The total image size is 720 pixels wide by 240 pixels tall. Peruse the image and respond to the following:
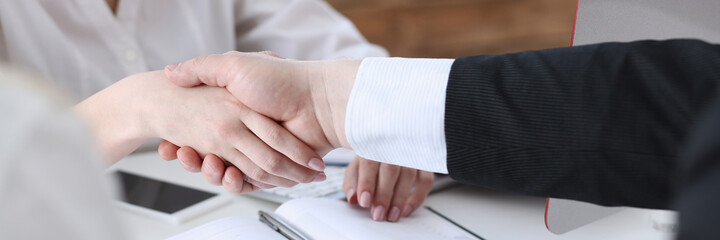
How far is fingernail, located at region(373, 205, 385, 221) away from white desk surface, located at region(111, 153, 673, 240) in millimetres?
84

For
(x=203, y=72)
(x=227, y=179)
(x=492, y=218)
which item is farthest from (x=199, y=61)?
(x=492, y=218)

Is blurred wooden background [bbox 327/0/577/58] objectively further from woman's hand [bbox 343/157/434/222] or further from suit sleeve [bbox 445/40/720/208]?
suit sleeve [bbox 445/40/720/208]

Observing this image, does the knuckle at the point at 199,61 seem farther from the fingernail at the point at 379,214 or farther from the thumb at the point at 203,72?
the fingernail at the point at 379,214

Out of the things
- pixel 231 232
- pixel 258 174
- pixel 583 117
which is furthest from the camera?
pixel 258 174

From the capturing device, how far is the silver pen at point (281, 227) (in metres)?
0.57

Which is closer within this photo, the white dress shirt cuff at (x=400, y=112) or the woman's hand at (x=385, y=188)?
the white dress shirt cuff at (x=400, y=112)

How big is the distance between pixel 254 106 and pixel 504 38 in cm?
189

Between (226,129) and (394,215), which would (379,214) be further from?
(226,129)

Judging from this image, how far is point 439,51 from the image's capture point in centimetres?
224

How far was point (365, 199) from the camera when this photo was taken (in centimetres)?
65

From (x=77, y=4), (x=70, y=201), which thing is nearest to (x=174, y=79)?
(x=77, y=4)

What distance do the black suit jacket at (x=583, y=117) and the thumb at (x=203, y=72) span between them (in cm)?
25

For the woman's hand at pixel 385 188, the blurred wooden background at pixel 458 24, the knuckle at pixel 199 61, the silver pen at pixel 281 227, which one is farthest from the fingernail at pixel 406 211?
the blurred wooden background at pixel 458 24

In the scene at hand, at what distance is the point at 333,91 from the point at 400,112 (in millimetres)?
85
